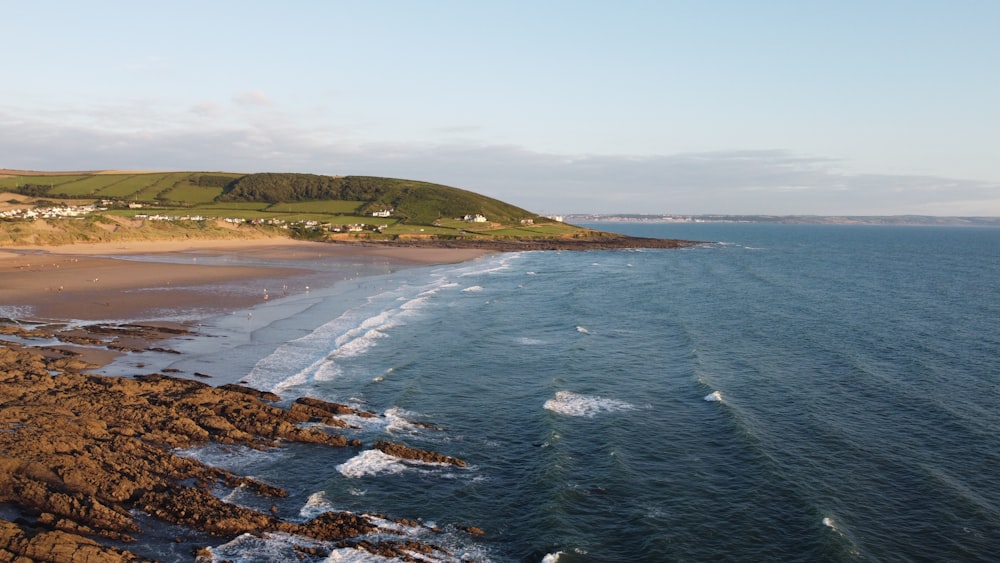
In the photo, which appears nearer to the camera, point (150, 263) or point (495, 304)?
point (495, 304)

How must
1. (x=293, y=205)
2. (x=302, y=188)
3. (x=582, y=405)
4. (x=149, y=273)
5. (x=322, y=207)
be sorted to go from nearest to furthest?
(x=582, y=405) → (x=149, y=273) → (x=322, y=207) → (x=293, y=205) → (x=302, y=188)

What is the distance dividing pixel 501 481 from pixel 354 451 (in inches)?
205

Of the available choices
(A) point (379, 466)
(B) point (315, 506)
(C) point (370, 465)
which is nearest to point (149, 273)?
(C) point (370, 465)

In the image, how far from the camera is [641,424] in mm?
24688

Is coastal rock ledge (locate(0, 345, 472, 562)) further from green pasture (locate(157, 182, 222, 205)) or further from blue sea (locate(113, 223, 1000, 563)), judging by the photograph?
green pasture (locate(157, 182, 222, 205))

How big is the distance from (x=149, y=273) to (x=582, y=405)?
2081 inches

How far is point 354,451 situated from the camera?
21.4m

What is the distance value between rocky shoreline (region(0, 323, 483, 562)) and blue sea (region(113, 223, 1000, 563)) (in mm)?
719

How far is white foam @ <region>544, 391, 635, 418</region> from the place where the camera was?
1030 inches

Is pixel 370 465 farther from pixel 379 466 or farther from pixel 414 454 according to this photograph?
pixel 414 454

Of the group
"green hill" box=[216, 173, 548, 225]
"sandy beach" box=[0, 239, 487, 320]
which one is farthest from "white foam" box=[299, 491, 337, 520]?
"green hill" box=[216, 173, 548, 225]

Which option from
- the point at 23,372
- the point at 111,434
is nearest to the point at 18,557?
the point at 111,434

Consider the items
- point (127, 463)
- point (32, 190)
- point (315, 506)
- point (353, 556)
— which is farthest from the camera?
point (32, 190)

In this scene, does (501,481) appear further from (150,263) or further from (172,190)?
(172,190)
